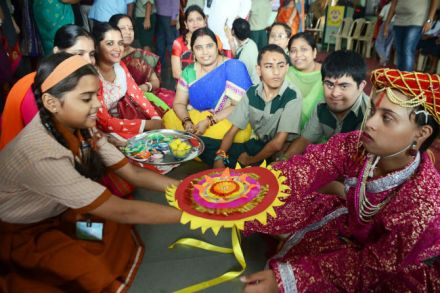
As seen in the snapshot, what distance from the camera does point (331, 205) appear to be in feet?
5.96

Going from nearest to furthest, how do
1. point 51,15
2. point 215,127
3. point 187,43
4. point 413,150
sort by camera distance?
point 413,150 < point 215,127 < point 51,15 < point 187,43

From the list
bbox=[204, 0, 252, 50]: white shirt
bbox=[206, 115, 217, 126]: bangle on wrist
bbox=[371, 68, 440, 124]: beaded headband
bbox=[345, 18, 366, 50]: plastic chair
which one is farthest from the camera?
bbox=[345, 18, 366, 50]: plastic chair

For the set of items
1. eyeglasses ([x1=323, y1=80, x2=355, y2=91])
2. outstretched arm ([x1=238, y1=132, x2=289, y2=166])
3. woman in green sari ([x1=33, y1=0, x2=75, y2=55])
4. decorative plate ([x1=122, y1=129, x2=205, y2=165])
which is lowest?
outstretched arm ([x1=238, y1=132, x2=289, y2=166])

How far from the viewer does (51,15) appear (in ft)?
12.7

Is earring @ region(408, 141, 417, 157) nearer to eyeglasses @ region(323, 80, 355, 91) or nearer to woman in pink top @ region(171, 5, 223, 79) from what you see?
eyeglasses @ region(323, 80, 355, 91)

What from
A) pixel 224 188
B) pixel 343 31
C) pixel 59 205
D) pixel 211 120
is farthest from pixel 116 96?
pixel 343 31

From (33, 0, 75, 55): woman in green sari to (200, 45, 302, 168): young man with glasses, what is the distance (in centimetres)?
234

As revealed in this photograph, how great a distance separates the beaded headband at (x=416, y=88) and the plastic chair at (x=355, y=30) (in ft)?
22.8

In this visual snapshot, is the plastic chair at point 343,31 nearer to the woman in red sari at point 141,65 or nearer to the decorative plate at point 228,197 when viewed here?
the woman in red sari at point 141,65

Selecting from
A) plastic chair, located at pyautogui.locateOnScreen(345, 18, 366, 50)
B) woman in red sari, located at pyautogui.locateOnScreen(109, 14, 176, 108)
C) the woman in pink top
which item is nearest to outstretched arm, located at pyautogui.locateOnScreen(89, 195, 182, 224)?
woman in red sari, located at pyautogui.locateOnScreen(109, 14, 176, 108)

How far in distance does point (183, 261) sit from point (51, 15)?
317 centimetres

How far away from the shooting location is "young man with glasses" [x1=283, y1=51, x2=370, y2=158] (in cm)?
223

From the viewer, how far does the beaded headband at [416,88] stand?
1.22 m

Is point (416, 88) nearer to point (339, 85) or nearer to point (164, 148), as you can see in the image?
point (339, 85)
